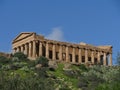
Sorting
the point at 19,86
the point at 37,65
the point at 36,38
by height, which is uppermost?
the point at 36,38

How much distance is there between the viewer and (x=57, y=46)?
112625 millimetres

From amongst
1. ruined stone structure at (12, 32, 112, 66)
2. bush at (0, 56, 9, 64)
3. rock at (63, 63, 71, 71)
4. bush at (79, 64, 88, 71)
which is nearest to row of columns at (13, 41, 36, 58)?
ruined stone structure at (12, 32, 112, 66)

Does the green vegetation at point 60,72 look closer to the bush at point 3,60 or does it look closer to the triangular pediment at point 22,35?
the bush at point 3,60

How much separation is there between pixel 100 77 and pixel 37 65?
11.8 metres

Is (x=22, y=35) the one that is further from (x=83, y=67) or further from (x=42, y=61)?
(x=42, y=61)

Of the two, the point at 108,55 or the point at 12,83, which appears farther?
the point at 108,55

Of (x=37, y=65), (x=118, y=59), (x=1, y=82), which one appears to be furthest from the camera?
(x=37, y=65)

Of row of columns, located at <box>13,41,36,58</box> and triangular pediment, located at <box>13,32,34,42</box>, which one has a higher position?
triangular pediment, located at <box>13,32,34,42</box>

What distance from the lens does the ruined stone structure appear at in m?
110

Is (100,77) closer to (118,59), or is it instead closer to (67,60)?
(67,60)

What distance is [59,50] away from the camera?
369 ft

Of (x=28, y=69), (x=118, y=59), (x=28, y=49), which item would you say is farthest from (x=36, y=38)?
(x=118, y=59)

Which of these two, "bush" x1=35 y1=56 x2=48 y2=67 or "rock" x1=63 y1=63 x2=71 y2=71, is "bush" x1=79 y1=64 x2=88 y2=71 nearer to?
"rock" x1=63 y1=63 x2=71 y2=71

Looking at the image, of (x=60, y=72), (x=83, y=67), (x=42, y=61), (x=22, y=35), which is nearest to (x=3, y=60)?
(x=42, y=61)
